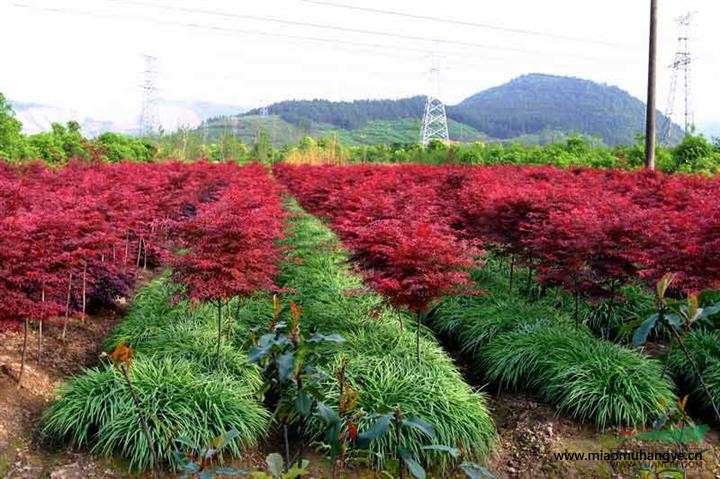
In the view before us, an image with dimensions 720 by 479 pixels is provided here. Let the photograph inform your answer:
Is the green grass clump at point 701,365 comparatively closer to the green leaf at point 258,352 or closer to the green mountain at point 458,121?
the green leaf at point 258,352

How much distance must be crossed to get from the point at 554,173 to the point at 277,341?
1413cm

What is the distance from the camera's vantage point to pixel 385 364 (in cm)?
558

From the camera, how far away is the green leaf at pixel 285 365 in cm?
223

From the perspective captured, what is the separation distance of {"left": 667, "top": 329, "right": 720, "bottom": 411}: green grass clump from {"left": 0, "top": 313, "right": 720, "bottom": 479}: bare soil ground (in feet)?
1.83

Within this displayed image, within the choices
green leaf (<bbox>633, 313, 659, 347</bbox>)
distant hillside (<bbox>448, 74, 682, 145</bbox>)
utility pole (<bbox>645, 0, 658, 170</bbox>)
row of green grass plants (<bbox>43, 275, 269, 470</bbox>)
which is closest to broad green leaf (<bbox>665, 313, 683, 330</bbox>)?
green leaf (<bbox>633, 313, 659, 347</bbox>)

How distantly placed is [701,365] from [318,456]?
13.1 feet

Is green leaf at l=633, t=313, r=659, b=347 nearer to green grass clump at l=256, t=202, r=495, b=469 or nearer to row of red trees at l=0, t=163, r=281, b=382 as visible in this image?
green grass clump at l=256, t=202, r=495, b=469

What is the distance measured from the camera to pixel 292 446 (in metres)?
4.93

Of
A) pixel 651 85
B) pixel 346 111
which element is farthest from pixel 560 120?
pixel 651 85

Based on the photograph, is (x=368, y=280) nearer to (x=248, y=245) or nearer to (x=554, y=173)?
(x=248, y=245)

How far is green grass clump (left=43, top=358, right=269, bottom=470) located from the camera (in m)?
4.47

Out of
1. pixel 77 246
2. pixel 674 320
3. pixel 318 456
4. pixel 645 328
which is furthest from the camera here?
pixel 77 246

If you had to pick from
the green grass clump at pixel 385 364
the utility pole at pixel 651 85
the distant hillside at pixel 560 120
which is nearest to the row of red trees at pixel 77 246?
the green grass clump at pixel 385 364

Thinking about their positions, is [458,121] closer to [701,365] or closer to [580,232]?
[580,232]
